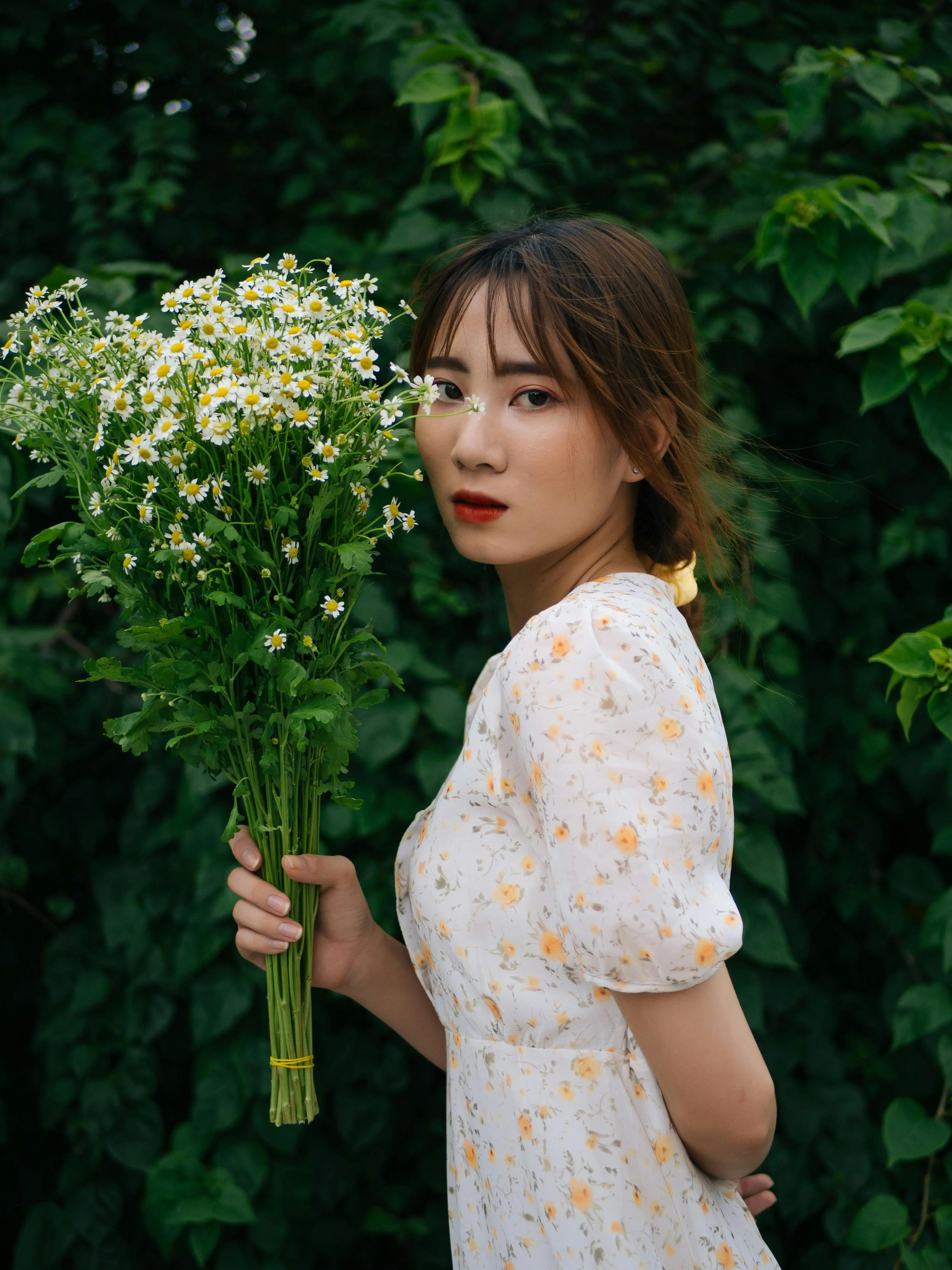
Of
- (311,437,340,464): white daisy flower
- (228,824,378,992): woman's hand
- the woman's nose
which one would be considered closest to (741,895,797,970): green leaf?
(228,824,378,992): woman's hand

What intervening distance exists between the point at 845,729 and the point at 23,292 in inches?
65.8

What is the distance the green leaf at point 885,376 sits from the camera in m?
1.62

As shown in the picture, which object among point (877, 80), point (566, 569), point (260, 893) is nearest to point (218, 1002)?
point (260, 893)

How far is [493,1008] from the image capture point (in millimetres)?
994

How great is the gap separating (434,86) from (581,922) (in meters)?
1.36

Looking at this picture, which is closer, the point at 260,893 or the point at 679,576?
the point at 260,893

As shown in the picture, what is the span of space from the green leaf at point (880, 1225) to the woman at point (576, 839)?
0.80 meters

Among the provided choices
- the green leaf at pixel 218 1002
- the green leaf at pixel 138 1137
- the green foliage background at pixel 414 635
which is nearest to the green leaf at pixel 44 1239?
the green foliage background at pixel 414 635

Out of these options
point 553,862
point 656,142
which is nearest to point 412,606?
point 553,862

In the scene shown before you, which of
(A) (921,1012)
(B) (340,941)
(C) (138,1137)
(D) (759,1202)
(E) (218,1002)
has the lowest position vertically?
(C) (138,1137)

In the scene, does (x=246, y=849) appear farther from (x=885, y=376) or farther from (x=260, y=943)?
(x=885, y=376)

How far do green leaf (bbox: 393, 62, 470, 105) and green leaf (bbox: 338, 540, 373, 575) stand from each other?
3.29ft

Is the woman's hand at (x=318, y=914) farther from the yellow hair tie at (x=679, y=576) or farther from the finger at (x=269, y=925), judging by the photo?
the yellow hair tie at (x=679, y=576)

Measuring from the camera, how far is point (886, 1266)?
177 centimetres
